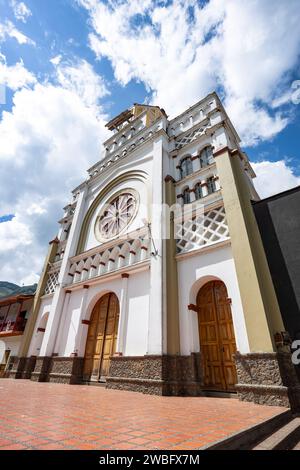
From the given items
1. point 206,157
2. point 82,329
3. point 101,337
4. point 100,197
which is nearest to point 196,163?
point 206,157

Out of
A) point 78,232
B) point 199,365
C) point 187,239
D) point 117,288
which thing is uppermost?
point 78,232

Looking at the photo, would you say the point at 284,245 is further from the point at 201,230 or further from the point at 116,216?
the point at 116,216

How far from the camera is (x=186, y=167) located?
11.7 metres

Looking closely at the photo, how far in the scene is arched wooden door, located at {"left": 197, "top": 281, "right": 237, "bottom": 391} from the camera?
22.6 feet

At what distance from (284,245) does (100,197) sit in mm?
11291

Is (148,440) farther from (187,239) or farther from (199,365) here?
(187,239)

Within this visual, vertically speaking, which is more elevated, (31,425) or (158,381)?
(158,381)

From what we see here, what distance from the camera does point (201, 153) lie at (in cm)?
1128

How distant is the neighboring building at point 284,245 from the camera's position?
6.18 m

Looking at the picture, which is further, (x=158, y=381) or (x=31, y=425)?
(x=158, y=381)

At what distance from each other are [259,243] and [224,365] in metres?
3.78

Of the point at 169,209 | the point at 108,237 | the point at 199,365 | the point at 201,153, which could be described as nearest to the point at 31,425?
the point at 199,365

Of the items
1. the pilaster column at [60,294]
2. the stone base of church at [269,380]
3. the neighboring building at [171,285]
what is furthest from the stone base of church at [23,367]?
the stone base of church at [269,380]

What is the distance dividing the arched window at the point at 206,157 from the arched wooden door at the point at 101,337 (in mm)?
7391
